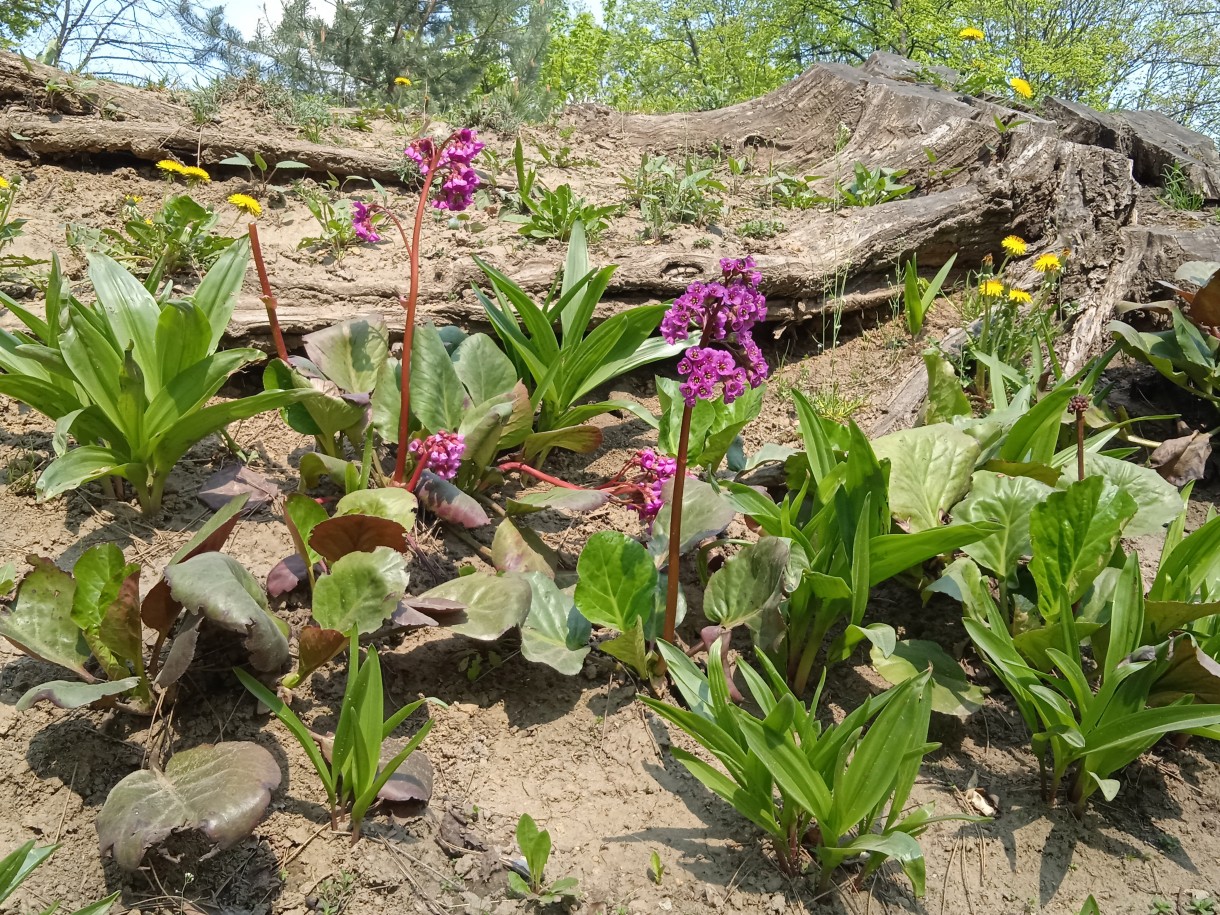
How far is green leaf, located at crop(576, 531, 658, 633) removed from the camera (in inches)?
94.0

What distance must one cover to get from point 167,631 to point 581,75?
2534 cm

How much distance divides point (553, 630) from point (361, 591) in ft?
1.76

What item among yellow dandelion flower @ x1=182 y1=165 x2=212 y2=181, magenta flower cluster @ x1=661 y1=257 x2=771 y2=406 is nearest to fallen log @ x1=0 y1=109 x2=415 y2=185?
yellow dandelion flower @ x1=182 y1=165 x2=212 y2=181

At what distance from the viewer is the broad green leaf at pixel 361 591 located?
215 cm

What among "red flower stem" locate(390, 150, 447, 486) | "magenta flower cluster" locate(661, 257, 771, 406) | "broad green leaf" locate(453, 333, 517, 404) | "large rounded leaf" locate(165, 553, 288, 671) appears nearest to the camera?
"large rounded leaf" locate(165, 553, 288, 671)

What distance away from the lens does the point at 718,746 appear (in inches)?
79.5

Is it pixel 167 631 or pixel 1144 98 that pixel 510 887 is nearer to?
pixel 167 631

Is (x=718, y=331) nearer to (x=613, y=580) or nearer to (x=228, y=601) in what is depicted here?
(x=613, y=580)

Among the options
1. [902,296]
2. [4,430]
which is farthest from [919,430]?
[4,430]

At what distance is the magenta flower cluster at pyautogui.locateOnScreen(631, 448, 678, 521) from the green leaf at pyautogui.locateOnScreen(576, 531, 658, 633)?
0.31 metres

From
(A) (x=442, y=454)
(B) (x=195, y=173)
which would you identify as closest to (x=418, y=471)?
(A) (x=442, y=454)

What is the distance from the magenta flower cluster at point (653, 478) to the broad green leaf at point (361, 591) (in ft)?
2.66

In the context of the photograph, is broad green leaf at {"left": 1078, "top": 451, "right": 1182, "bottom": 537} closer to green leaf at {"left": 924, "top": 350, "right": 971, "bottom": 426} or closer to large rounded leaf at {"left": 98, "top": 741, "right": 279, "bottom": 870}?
green leaf at {"left": 924, "top": 350, "right": 971, "bottom": 426}

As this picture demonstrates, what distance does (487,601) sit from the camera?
2.32 meters
